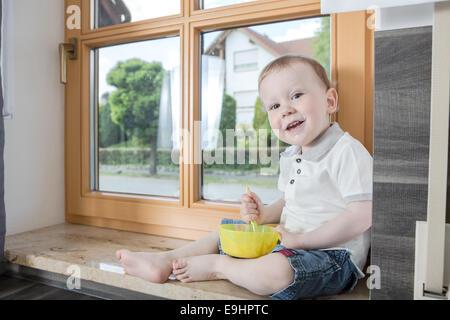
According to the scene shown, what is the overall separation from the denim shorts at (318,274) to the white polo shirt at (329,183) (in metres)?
0.03

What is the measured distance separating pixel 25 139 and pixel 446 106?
4.34 ft

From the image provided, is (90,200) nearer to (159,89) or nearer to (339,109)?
(159,89)

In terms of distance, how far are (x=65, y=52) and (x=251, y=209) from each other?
1.02 metres

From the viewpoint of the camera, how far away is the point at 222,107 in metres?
1.21

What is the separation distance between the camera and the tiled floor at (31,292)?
97 cm

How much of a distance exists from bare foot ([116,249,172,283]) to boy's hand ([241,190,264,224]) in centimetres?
23

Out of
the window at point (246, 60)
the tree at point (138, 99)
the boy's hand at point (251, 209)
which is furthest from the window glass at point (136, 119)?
the boy's hand at point (251, 209)

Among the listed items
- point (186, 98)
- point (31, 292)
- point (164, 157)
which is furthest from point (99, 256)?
point (186, 98)

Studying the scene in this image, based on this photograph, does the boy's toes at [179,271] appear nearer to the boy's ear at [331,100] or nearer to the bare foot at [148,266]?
the bare foot at [148,266]

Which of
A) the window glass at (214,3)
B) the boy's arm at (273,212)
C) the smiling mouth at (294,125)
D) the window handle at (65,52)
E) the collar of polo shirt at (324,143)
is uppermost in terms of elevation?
the window glass at (214,3)

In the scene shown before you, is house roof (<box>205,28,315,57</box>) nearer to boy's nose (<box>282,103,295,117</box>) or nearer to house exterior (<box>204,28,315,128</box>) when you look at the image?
house exterior (<box>204,28,315,128</box>)

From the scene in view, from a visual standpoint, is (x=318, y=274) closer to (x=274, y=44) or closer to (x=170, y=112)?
(x=274, y=44)
